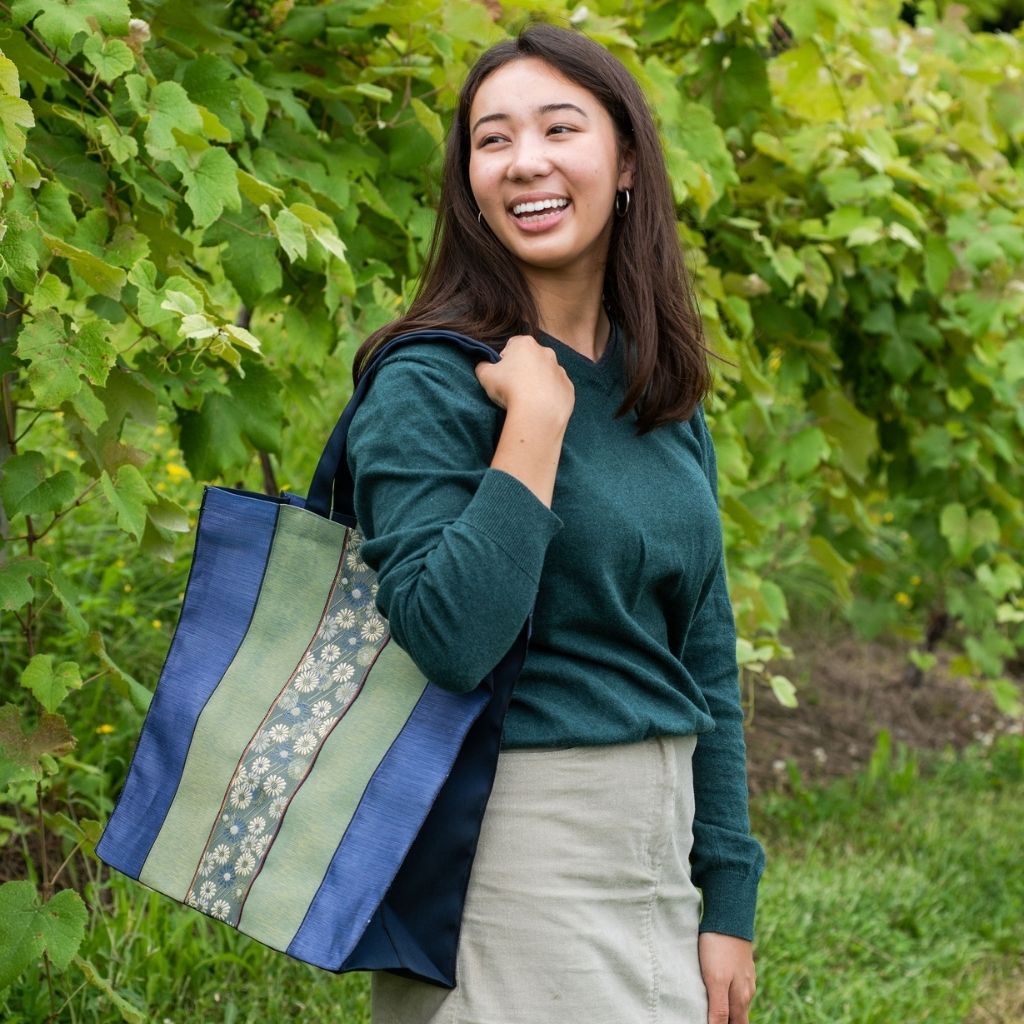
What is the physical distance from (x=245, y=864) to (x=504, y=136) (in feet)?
2.95

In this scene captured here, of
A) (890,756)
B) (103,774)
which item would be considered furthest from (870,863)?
(103,774)

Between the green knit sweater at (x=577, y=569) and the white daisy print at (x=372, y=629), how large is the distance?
0.09m

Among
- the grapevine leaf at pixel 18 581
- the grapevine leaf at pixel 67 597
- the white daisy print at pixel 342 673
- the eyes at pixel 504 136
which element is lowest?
the grapevine leaf at pixel 67 597

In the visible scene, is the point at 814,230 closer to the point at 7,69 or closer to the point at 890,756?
the point at 7,69

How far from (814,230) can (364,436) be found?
2.07 meters

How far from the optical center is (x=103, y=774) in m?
3.18

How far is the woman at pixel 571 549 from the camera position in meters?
1.45

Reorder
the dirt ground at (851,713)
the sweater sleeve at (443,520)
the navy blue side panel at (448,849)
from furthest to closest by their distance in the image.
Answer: the dirt ground at (851,713) < the navy blue side panel at (448,849) < the sweater sleeve at (443,520)

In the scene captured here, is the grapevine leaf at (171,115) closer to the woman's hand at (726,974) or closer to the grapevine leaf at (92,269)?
the grapevine leaf at (92,269)

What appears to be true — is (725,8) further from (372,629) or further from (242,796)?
(242,796)

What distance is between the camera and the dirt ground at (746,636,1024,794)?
5.21 meters

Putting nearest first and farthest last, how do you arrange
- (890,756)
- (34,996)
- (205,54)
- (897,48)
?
(205,54) → (34,996) → (897,48) → (890,756)

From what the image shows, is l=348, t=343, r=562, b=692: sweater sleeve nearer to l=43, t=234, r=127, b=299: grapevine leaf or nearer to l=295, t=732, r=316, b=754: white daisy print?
l=295, t=732, r=316, b=754: white daisy print

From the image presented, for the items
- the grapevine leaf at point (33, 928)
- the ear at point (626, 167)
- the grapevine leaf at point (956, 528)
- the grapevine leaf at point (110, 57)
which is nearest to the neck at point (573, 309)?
the ear at point (626, 167)
